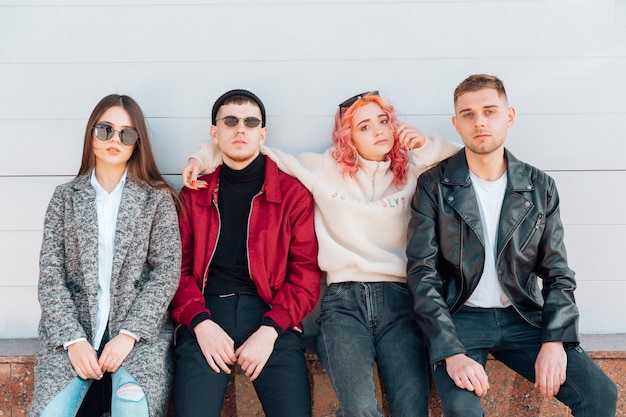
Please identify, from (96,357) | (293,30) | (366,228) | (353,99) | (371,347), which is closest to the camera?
(96,357)

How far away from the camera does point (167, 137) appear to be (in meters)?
3.26

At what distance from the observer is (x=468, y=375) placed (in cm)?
240

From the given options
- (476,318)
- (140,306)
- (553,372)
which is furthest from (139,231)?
(553,372)

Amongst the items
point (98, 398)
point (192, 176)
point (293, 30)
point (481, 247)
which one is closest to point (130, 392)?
point (98, 398)

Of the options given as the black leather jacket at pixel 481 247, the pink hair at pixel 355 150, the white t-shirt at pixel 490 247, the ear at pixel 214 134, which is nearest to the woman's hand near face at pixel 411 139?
the pink hair at pixel 355 150

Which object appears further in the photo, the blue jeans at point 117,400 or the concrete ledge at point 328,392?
the concrete ledge at point 328,392

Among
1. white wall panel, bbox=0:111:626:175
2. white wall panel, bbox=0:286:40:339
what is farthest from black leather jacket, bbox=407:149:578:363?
white wall panel, bbox=0:286:40:339

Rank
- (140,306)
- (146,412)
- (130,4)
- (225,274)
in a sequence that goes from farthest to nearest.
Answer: (130,4), (225,274), (140,306), (146,412)

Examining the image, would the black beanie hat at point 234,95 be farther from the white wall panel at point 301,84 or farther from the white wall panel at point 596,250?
the white wall panel at point 596,250

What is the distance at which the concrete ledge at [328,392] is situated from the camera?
2.86m

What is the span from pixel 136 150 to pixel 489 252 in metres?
1.82

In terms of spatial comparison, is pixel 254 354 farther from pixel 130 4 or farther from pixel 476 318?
pixel 130 4

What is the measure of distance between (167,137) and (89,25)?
A: 0.75 meters

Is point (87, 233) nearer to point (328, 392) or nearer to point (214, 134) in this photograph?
point (214, 134)
